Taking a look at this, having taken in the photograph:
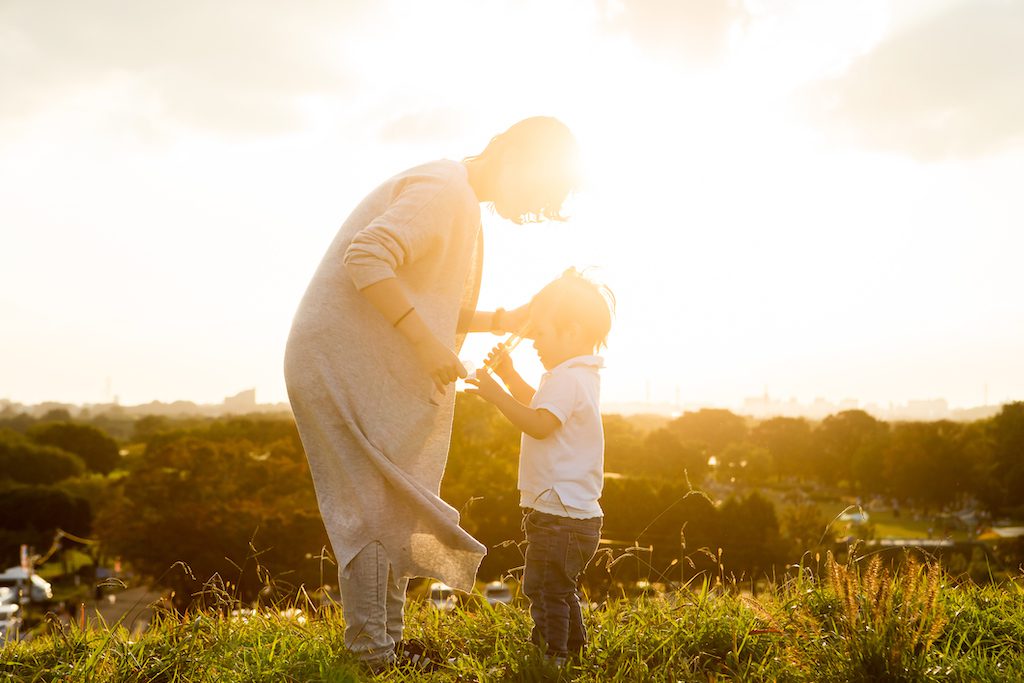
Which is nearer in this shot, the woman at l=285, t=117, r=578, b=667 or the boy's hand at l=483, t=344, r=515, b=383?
the woman at l=285, t=117, r=578, b=667

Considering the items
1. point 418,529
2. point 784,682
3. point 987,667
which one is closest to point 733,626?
point 784,682

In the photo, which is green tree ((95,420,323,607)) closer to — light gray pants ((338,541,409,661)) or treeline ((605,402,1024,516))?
treeline ((605,402,1024,516))

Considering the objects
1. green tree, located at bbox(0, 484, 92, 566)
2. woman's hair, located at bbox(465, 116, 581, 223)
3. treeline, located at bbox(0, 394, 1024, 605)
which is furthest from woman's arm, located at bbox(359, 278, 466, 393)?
green tree, located at bbox(0, 484, 92, 566)

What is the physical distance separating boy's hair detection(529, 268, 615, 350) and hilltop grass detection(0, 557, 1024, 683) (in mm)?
1061

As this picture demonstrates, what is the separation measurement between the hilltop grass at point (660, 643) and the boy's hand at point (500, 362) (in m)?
0.91

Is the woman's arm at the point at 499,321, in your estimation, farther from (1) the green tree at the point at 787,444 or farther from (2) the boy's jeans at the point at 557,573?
(1) the green tree at the point at 787,444

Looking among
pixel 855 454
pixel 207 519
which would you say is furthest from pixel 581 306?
pixel 855 454

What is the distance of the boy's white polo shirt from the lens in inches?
111

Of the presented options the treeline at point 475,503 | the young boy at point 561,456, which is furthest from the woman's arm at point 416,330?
the treeline at point 475,503

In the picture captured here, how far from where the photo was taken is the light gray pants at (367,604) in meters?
2.61

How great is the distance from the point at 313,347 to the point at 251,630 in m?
1.18

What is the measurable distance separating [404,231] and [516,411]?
0.69 m

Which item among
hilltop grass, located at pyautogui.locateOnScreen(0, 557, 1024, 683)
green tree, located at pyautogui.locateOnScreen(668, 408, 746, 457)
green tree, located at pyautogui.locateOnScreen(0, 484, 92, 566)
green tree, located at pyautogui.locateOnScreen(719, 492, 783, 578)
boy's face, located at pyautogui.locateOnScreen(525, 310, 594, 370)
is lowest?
→ green tree, located at pyautogui.locateOnScreen(0, 484, 92, 566)

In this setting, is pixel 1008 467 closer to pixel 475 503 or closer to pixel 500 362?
pixel 475 503
